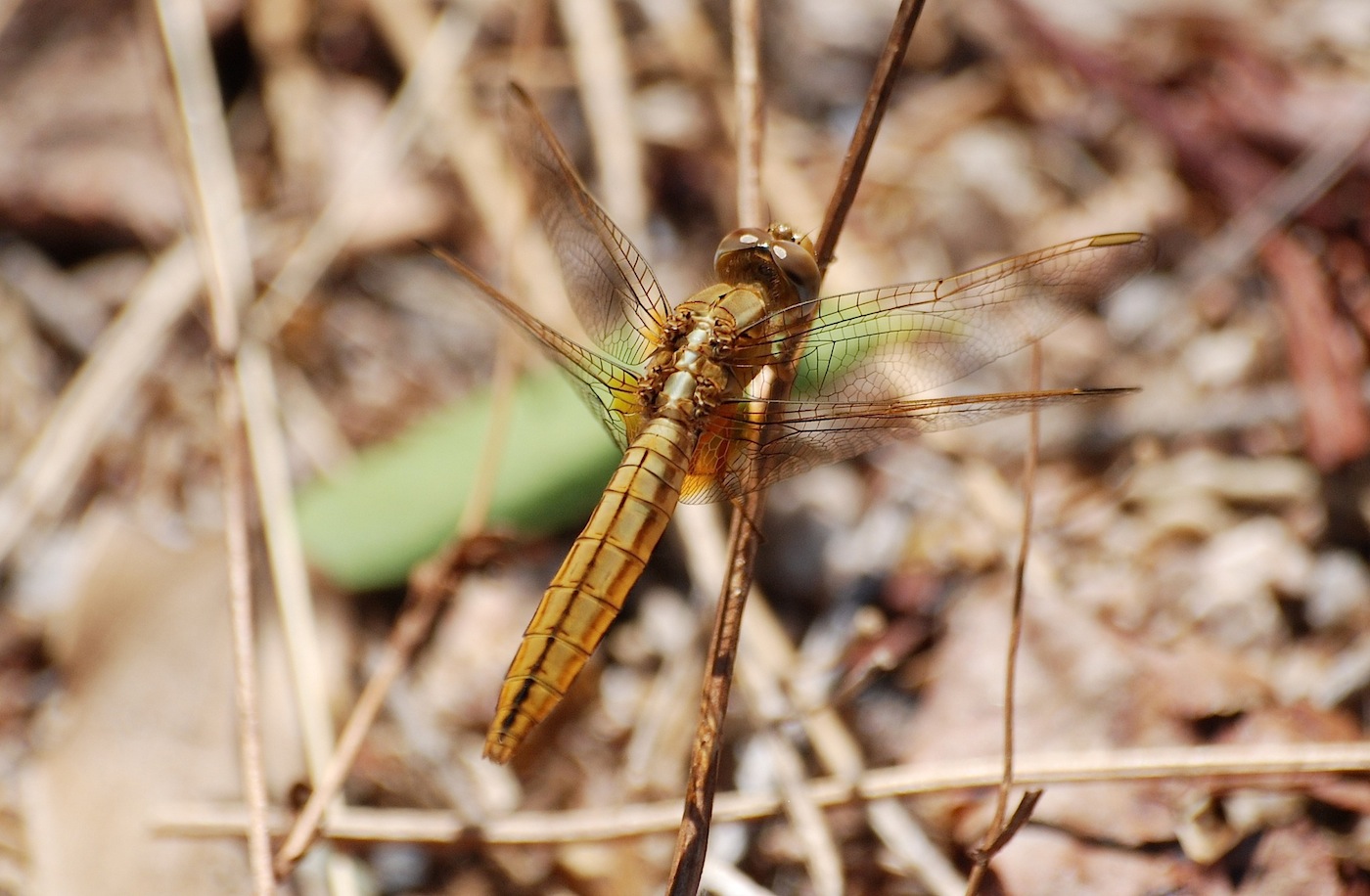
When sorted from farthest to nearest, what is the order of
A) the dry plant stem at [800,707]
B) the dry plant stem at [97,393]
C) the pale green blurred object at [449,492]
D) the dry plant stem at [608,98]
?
the dry plant stem at [608,98] → the dry plant stem at [97,393] → the pale green blurred object at [449,492] → the dry plant stem at [800,707]

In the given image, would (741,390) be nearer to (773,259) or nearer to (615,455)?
(773,259)

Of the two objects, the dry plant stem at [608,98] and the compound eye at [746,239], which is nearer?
the compound eye at [746,239]

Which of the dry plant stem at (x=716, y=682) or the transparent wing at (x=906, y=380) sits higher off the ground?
the transparent wing at (x=906, y=380)

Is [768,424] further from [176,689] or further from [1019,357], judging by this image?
[176,689]

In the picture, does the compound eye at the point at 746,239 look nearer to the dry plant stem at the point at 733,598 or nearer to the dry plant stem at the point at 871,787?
the dry plant stem at the point at 733,598


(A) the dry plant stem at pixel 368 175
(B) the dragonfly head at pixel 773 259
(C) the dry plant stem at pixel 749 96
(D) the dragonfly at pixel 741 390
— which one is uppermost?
(A) the dry plant stem at pixel 368 175

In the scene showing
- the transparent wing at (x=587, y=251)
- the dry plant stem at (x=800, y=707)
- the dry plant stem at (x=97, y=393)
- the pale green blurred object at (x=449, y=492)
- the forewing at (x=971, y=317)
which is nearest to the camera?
the forewing at (x=971, y=317)

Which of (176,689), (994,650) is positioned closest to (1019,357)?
(994,650)

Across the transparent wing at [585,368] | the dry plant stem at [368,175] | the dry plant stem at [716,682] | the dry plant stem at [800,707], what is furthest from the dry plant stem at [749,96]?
the dry plant stem at [368,175]
